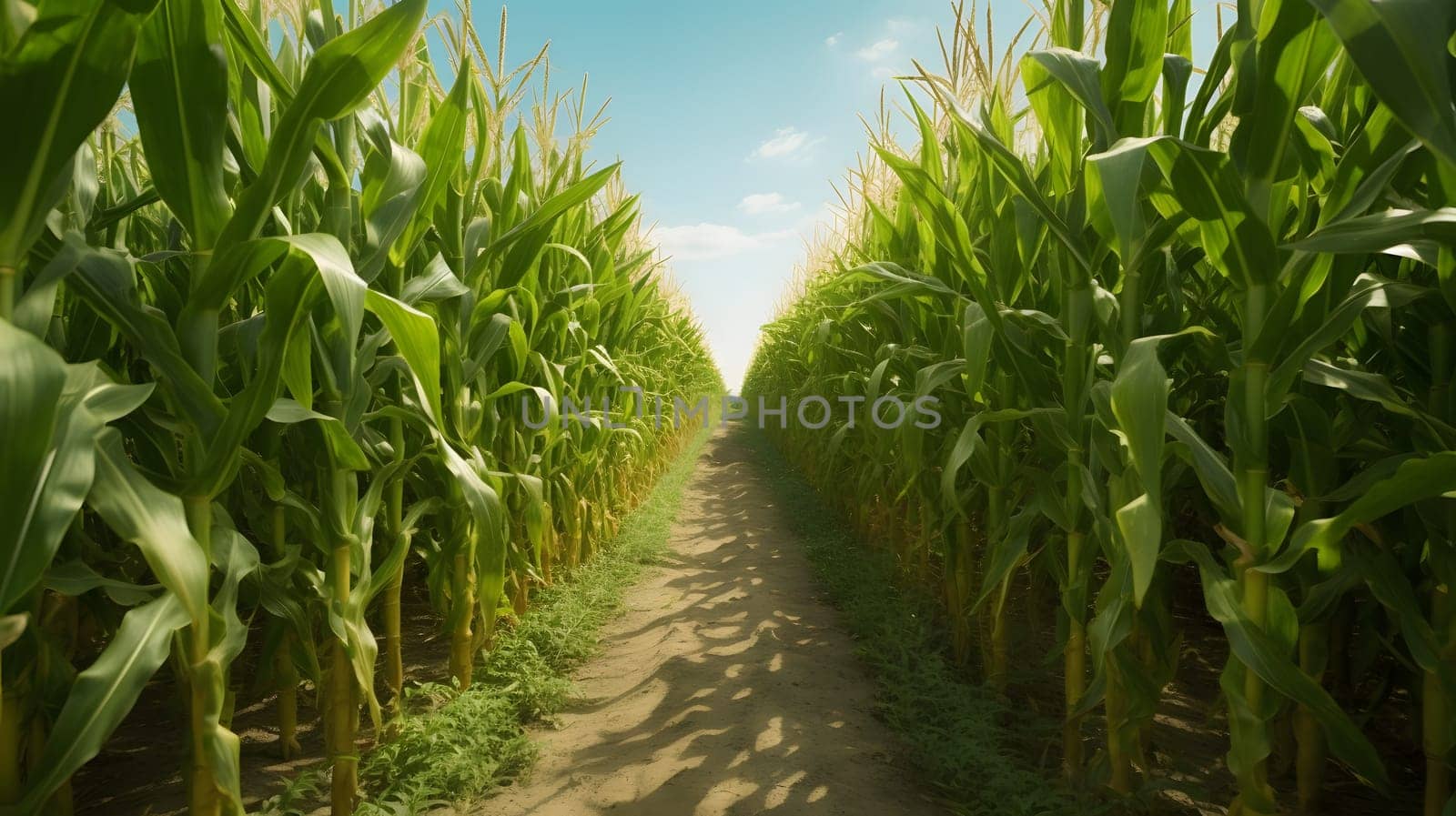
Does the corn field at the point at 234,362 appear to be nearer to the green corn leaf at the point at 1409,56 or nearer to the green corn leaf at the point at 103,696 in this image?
the green corn leaf at the point at 103,696

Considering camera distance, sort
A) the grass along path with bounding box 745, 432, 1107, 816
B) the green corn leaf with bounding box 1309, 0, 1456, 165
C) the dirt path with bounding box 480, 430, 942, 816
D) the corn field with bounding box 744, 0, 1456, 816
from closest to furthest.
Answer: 1. the green corn leaf with bounding box 1309, 0, 1456, 165
2. the corn field with bounding box 744, 0, 1456, 816
3. the grass along path with bounding box 745, 432, 1107, 816
4. the dirt path with bounding box 480, 430, 942, 816

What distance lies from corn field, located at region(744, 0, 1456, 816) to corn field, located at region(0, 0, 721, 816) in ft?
3.74

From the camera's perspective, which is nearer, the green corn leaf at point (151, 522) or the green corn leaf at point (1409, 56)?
the green corn leaf at point (1409, 56)

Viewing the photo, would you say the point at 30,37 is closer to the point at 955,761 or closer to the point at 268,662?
the point at 268,662

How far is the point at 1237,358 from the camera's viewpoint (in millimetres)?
1276

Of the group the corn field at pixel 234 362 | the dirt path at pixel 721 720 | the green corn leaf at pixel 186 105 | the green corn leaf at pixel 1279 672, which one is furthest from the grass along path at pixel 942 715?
the green corn leaf at pixel 186 105

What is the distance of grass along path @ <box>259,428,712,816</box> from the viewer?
170 cm

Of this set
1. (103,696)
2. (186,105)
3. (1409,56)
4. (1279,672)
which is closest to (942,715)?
(1279,672)

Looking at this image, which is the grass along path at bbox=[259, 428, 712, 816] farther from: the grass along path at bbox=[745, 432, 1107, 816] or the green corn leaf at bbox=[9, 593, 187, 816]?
the grass along path at bbox=[745, 432, 1107, 816]

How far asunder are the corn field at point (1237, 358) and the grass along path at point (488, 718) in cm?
143

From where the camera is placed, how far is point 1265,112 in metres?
1.10

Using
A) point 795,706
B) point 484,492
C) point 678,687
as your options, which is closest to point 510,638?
point 678,687

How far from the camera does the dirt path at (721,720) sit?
1775mm

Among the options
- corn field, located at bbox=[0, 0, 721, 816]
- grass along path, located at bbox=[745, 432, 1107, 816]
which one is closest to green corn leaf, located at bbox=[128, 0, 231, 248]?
corn field, located at bbox=[0, 0, 721, 816]
